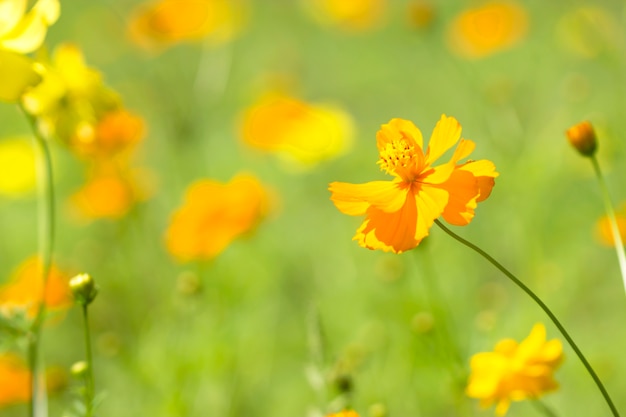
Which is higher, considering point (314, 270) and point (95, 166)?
point (95, 166)

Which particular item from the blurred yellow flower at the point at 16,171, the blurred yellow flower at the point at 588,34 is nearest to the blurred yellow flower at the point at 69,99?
the blurred yellow flower at the point at 588,34

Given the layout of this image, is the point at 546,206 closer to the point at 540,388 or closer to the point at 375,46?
the point at 540,388

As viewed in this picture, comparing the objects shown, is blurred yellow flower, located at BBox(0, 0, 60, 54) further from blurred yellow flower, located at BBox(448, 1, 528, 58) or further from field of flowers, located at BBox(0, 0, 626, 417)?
blurred yellow flower, located at BBox(448, 1, 528, 58)

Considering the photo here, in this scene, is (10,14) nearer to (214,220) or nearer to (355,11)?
(214,220)

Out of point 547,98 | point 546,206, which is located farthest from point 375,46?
point 546,206

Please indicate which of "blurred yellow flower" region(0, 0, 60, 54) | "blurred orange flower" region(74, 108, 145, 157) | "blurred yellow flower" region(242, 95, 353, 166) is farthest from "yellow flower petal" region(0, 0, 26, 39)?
"blurred yellow flower" region(242, 95, 353, 166)

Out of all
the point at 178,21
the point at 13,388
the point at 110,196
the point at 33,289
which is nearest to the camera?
the point at 13,388

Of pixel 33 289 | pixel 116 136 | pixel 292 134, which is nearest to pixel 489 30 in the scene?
pixel 292 134
